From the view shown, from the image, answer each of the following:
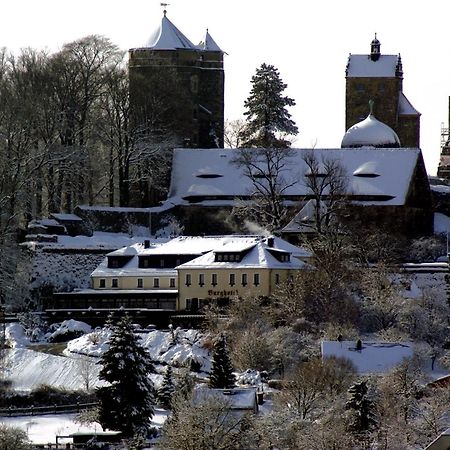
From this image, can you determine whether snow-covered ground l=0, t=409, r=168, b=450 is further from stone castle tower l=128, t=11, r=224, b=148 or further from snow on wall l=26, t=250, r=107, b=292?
stone castle tower l=128, t=11, r=224, b=148

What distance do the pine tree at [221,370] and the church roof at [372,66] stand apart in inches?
1654

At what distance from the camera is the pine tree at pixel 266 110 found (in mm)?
108500

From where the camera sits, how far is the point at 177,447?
54219mm

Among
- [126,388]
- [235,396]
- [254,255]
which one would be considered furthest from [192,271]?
[126,388]

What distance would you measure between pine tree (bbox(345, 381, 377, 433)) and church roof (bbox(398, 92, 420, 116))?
1898 inches

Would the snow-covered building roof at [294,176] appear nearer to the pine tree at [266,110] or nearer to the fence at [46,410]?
the pine tree at [266,110]

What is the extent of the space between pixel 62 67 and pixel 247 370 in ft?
93.3

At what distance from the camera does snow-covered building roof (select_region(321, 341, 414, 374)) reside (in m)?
68.8

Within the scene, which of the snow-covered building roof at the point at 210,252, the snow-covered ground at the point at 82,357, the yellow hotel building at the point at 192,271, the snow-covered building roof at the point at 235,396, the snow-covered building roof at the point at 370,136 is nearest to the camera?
the snow-covered building roof at the point at 235,396

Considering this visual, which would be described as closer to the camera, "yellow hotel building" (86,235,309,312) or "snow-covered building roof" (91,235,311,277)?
"yellow hotel building" (86,235,309,312)

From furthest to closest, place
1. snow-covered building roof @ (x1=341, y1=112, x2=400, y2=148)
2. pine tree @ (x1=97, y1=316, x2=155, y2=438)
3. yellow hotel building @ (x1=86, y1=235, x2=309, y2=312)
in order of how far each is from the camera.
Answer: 1. snow-covered building roof @ (x1=341, y1=112, x2=400, y2=148)
2. yellow hotel building @ (x1=86, y1=235, x2=309, y2=312)
3. pine tree @ (x1=97, y1=316, x2=155, y2=438)

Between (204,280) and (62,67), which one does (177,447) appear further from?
(62,67)

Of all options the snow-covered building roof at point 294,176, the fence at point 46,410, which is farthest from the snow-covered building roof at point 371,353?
the snow-covered building roof at point 294,176

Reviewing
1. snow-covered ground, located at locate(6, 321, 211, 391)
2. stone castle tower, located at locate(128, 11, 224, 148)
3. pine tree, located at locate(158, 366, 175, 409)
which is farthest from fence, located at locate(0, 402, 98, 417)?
stone castle tower, located at locate(128, 11, 224, 148)
